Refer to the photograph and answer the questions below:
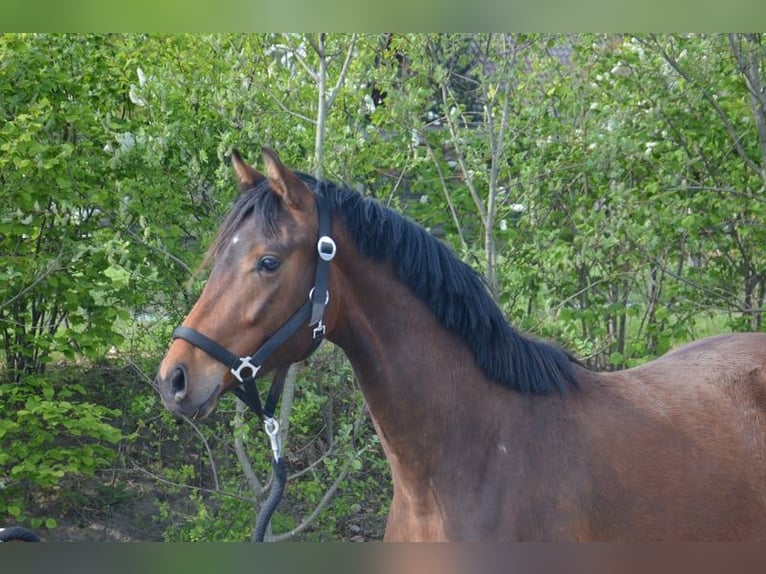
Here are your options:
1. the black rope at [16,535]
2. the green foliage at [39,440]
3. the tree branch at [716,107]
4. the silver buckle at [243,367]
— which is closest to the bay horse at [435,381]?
the silver buckle at [243,367]

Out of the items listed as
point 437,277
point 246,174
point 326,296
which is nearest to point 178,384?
point 326,296

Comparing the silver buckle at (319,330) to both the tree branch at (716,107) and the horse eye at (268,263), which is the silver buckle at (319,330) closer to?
the horse eye at (268,263)

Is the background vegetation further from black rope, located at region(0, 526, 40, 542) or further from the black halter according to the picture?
black rope, located at region(0, 526, 40, 542)

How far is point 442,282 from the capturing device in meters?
3.11

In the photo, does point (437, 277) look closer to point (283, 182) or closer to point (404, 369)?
point (404, 369)

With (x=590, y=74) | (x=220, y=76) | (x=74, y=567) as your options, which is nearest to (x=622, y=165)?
(x=590, y=74)

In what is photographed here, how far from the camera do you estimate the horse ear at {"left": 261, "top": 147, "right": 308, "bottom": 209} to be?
2.94m

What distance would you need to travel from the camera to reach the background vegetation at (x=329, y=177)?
5121mm

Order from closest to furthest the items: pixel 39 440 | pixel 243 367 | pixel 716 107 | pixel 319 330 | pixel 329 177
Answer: pixel 243 367
pixel 319 330
pixel 329 177
pixel 39 440
pixel 716 107

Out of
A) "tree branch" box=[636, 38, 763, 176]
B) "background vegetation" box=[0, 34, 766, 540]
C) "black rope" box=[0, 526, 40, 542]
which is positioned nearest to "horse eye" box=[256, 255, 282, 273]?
"black rope" box=[0, 526, 40, 542]

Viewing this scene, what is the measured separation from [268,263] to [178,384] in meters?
0.46

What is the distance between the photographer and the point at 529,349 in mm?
3230

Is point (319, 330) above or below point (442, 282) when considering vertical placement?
below
